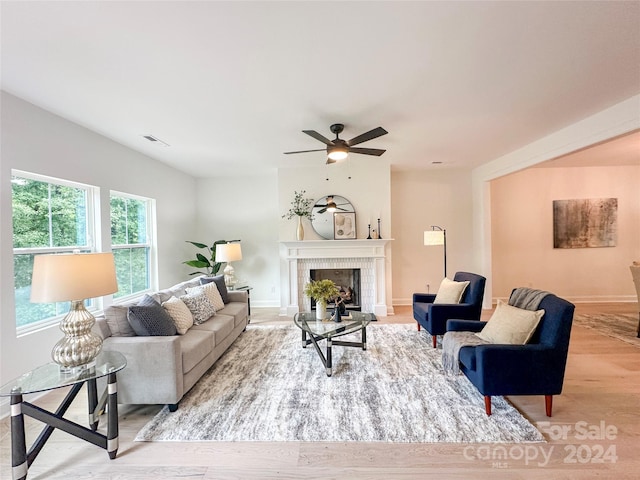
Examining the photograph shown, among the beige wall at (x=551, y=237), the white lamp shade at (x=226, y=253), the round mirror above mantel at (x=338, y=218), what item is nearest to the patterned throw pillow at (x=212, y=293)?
the white lamp shade at (x=226, y=253)

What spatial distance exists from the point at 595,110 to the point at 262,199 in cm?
499

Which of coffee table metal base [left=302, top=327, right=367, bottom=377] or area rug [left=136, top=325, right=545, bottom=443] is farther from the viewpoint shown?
coffee table metal base [left=302, top=327, right=367, bottom=377]

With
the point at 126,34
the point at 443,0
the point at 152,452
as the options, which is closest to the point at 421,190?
the point at 443,0

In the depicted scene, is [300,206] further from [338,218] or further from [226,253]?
[226,253]

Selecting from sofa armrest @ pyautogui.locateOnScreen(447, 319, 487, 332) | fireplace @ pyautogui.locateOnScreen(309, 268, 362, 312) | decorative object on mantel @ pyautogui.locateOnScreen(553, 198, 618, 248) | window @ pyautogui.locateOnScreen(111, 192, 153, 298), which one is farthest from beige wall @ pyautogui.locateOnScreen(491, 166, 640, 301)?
window @ pyautogui.locateOnScreen(111, 192, 153, 298)

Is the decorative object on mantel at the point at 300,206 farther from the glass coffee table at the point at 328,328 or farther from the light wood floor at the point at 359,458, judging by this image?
the light wood floor at the point at 359,458

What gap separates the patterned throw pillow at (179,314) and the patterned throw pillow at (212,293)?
1.69 feet

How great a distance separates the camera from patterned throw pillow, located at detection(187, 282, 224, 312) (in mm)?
3475

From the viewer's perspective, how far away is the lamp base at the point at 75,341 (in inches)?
71.7

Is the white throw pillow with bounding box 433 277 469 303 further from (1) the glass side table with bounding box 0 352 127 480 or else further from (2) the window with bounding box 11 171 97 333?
(2) the window with bounding box 11 171 97 333

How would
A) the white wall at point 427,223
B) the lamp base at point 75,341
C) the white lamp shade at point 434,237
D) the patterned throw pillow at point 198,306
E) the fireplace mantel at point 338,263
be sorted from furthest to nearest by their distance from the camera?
the white wall at point 427,223 → the fireplace mantel at point 338,263 → the white lamp shade at point 434,237 → the patterned throw pillow at point 198,306 → the lamp base at point 75,341

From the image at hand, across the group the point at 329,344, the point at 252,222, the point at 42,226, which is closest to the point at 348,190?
the point at 252,222

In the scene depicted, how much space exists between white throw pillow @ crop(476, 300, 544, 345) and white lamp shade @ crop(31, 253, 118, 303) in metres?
3.03

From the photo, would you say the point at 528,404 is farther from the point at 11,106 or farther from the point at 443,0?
the point at 11,106
